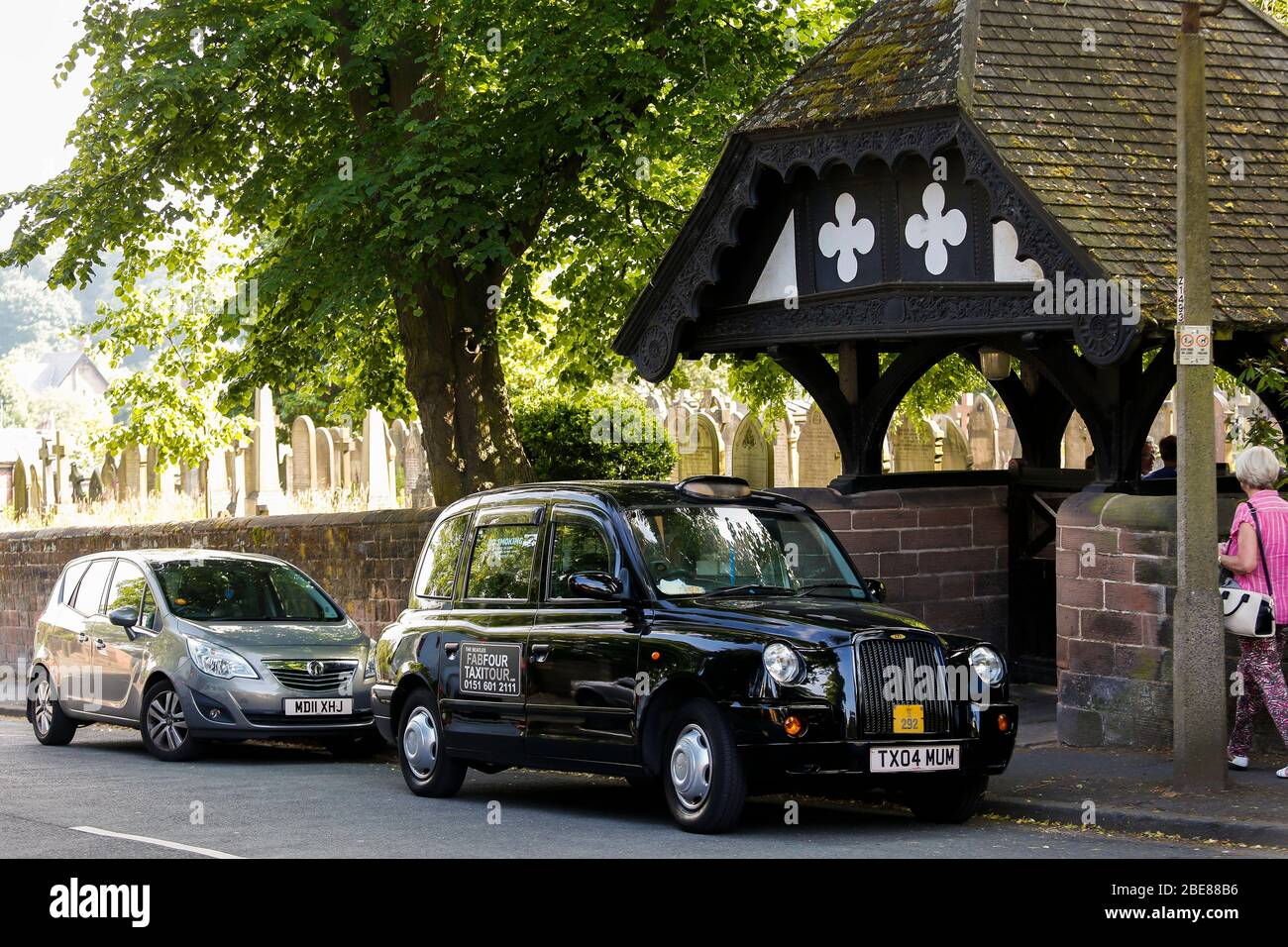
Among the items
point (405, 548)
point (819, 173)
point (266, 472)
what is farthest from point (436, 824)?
point (266, 472)

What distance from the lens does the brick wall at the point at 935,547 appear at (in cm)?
1603

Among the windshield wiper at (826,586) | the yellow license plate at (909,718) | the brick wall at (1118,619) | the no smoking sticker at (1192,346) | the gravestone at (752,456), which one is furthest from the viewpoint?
the gravestone at (752,456)

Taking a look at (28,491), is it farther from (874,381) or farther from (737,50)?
(874,381)

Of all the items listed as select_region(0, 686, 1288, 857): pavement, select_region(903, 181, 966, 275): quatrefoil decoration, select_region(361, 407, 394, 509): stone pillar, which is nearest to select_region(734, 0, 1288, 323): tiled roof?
select_region(903, 181, 966, 275): quatrefoil decoration

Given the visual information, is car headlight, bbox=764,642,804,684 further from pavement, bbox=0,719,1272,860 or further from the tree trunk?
the tree trunk

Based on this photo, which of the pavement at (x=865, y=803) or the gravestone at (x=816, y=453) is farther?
the gravestone at (x=816, y=453)

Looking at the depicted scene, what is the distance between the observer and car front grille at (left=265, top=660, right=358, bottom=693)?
1530 centimetres

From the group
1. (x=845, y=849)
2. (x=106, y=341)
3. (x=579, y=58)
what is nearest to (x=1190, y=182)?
(x=845, y=849)

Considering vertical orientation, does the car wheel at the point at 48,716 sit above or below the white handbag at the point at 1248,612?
below

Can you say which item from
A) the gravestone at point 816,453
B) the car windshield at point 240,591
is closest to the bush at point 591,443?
the gravestone at point 816,453

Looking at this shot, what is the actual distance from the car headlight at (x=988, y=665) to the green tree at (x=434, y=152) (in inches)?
328

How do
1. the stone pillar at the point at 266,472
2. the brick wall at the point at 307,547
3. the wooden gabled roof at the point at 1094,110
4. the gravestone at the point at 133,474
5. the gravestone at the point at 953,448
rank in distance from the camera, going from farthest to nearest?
the gravestone at the point at 133,474
the stone pillar at the point at 266,472
the gravestone at the point at 953,448
the brick wall at the point at 307,547
the wooden gabled roof at the point at 1094,110

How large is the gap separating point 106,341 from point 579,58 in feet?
38.3

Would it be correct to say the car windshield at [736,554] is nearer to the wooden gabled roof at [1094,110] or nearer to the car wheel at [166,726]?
the wooden gabled roof at [1094,110]
